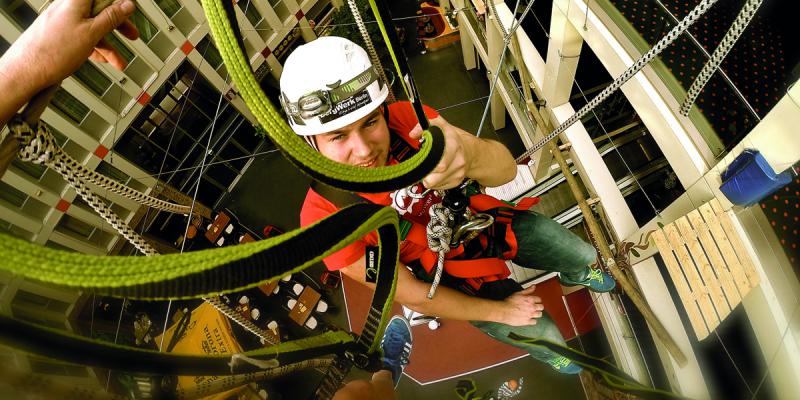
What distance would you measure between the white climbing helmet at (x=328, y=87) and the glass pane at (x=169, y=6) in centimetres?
500

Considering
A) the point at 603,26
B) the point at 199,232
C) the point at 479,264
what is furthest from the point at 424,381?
the point at 199,232

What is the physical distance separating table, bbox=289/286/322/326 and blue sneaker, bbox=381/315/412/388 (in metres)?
1.95

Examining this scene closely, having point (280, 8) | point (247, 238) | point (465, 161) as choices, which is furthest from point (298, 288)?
point (280, 8)

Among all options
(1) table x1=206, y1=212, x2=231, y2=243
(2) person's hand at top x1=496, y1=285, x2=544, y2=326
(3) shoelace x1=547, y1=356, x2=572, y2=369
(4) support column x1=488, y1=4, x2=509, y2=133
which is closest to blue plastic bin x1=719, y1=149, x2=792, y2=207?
(2) person's hand at top x1=496, y1=285, x2=544, y2=326

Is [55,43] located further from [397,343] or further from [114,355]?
[397,343]

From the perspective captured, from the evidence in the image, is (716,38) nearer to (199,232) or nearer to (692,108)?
(692,108)

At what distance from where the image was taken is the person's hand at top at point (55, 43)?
0.70 m

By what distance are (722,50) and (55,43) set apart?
80.0 inches

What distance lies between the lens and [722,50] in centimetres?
142

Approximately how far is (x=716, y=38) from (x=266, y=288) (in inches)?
195

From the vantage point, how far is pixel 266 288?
4934mm

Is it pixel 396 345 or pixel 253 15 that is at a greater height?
pixel 253 15

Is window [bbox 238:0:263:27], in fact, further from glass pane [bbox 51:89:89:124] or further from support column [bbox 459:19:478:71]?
support column [bbox 459:19:478:71]

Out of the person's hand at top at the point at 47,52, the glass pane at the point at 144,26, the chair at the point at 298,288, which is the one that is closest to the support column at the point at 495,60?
the chair at the point at 298,288
